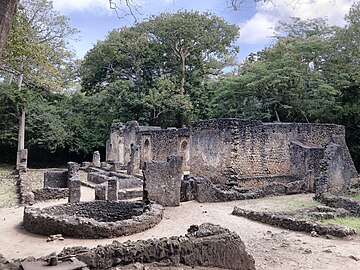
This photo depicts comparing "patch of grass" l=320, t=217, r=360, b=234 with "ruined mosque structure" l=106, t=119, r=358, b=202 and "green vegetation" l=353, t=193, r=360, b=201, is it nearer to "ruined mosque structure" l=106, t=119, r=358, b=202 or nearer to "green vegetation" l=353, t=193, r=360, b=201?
"ruined mosque structure" l=106, t=119, r=358, b=202

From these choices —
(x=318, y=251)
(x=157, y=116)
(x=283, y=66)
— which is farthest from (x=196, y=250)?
(x=157, y=116)

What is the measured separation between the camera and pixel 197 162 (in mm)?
17250

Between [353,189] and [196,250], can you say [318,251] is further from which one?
[353,189]

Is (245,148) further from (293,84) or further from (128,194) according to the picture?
(293,84)

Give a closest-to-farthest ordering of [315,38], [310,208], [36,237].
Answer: [36,237] → [310,208] → [315,38]

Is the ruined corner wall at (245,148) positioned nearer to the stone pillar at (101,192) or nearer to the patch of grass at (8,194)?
the stone pillar at (101,192)

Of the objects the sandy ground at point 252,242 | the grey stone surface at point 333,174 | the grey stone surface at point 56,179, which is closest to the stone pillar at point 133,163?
the grey stone surface at point 56,179

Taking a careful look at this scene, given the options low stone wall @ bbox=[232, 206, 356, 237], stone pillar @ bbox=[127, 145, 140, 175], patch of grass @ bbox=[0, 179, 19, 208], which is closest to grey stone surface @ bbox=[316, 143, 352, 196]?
low stone wall @ bbox=[232, 206, 356, 237]

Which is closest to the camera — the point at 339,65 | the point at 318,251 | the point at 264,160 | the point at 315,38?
the point at 318,251

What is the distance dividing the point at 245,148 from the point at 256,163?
97 cm

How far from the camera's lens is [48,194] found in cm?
1375

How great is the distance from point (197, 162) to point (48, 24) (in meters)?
14.6

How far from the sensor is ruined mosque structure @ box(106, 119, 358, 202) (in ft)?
42.9

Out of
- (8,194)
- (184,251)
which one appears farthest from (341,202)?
(8,194)
